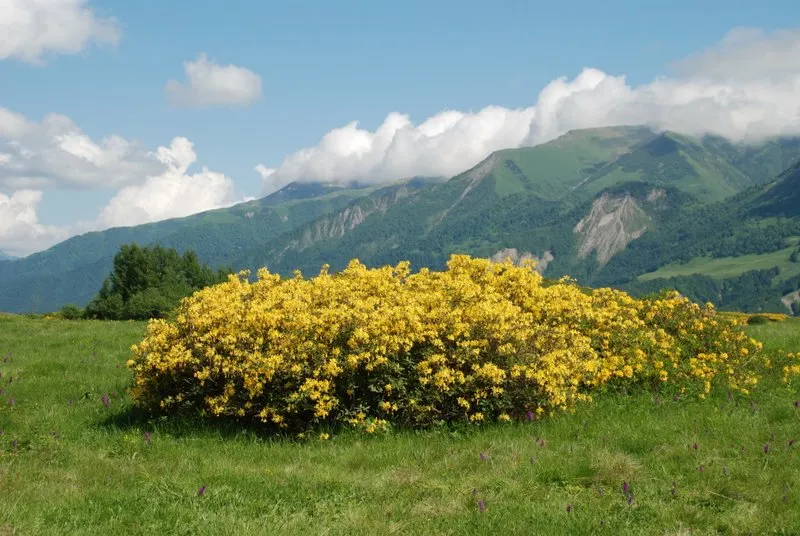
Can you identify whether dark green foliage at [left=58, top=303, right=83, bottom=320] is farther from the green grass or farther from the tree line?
the green grass

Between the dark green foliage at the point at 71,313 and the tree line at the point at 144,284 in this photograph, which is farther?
the dark green foliage at the point at 71,313

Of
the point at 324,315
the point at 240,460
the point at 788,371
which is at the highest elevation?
the point at 324,315

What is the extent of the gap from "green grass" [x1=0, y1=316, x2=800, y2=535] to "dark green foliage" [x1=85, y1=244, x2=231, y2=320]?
1109 inches

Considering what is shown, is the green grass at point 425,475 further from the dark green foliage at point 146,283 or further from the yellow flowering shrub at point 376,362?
the dark green foliage at point 146,283

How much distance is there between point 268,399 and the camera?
11602 mm

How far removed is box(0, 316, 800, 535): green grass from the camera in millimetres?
7246

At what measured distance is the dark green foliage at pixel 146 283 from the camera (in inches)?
2141

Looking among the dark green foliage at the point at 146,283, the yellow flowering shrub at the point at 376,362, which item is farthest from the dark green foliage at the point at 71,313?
the yellow flowering shrub at the point at 376,362

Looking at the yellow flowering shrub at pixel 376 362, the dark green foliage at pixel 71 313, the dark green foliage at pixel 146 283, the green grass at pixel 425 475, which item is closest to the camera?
the green grass at pixel 425 475

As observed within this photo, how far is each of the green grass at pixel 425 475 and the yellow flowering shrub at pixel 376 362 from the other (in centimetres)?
54

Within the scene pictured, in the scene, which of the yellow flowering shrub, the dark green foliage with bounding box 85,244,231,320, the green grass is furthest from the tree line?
the green grass

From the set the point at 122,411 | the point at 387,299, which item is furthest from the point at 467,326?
the point at 122,411

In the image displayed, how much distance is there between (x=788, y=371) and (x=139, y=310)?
50.3m

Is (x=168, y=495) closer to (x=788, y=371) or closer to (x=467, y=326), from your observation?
(x=467, y=326)
